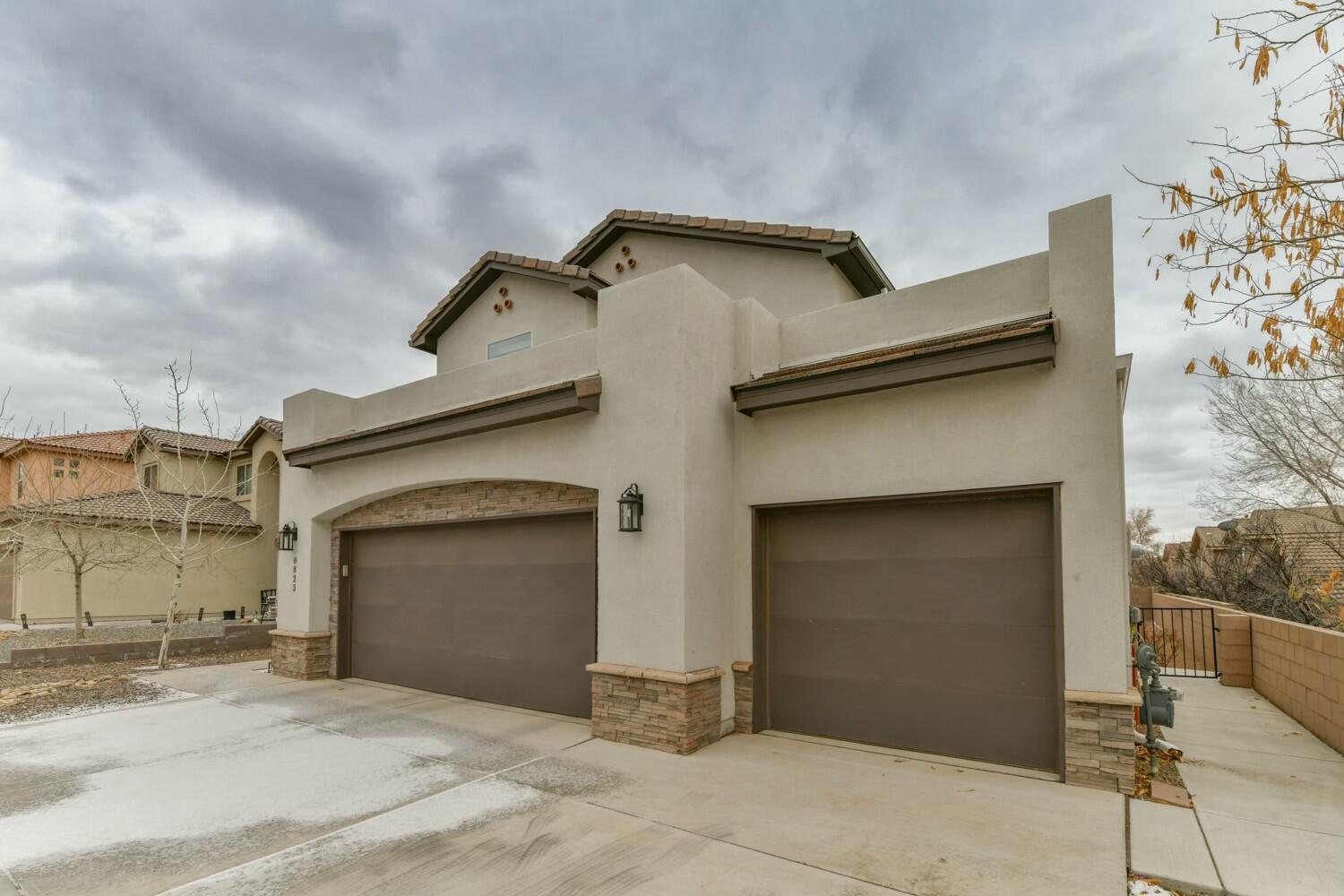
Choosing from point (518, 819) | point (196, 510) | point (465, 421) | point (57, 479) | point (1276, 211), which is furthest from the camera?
point (57, 479)

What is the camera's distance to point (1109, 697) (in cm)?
568

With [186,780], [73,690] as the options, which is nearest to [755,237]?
[186,780]

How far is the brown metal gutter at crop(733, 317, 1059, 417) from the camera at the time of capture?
240 inches

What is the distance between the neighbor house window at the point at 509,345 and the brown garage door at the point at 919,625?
696 cm

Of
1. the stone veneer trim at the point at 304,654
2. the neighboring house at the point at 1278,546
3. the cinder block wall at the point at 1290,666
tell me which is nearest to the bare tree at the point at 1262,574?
the neighboring house at the point at 1278,546

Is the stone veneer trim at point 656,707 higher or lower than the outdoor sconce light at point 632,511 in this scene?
lower

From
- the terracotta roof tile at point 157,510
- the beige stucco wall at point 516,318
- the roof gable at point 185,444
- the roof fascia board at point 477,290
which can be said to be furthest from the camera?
the roof gable at point 185,444

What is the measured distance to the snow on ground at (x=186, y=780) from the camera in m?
5.08

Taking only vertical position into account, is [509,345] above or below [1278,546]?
above

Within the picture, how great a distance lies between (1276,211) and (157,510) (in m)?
26.2

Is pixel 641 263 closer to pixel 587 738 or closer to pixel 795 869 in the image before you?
pixel 587 738

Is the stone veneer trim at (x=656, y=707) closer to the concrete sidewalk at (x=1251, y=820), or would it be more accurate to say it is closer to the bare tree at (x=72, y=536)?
the concrete sidewalk at (x=1251, y=820)

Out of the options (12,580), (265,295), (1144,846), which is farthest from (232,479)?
(1144,846)

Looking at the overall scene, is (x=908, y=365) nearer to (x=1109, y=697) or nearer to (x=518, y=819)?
(x=1109, y=697)
